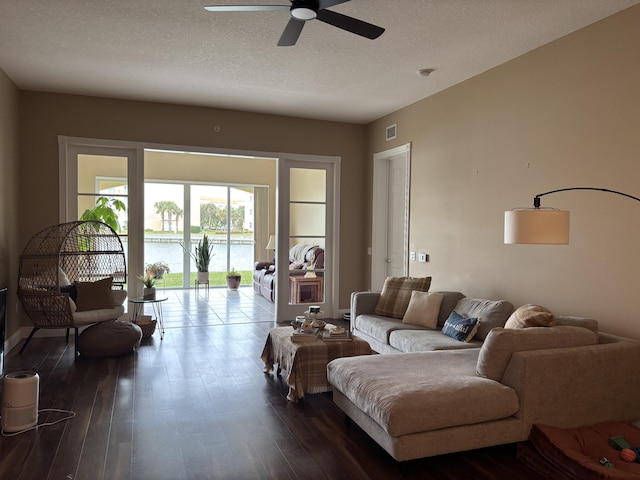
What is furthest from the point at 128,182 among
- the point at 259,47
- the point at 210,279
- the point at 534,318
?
the point at 210,279

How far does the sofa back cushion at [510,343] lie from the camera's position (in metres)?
2.85

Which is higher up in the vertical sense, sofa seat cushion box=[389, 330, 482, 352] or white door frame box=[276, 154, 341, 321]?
white door frame box=[276, 154, 341, 321]

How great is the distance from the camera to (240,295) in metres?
9.38

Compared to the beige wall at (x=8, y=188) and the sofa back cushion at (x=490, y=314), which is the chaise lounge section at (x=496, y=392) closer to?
the sofa back cushion at (x=490, y=314)

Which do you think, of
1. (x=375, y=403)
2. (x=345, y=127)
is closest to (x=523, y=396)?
(x=375, y=403)

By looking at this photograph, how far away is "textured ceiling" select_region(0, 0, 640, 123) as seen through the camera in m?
3.42

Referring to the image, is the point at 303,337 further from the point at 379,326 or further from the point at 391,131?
the point at 391,131

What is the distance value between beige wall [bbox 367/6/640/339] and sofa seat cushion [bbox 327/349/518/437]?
1.28 meters

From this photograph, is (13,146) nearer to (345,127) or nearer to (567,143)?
(345,127)

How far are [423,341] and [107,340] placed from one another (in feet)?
10.2

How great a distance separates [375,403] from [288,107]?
4.55 meters

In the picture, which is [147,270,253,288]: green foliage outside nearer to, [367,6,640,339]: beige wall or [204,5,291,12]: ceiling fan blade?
[367,6,640,339]: beige wall

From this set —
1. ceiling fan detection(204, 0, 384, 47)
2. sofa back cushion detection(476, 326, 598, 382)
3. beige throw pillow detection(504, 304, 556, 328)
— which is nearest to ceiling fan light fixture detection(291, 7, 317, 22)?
ceiling fan detection(204, 0, 384, 47)

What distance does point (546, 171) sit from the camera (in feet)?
13.1
